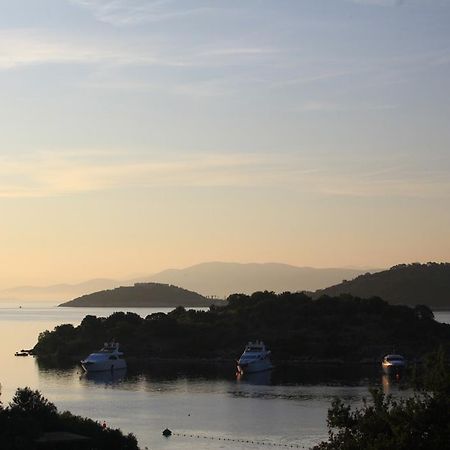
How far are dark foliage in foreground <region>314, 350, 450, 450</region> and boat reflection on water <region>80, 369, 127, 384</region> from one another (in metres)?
97.9

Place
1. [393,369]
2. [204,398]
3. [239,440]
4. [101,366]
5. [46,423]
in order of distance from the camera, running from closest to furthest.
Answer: [46,423] → [239,440] → [204,398] → [393,369] → [101,366]

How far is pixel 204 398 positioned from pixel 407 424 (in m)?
75.0

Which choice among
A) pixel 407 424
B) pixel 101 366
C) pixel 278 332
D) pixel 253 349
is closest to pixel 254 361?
pixel 253 349

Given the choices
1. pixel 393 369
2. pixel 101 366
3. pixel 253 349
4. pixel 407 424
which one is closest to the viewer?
pixel 407 424

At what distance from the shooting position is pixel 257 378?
137875 millimetres

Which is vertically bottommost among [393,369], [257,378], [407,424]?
[257,378]

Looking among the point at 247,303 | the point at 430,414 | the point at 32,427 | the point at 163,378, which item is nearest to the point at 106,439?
the point at 32,427

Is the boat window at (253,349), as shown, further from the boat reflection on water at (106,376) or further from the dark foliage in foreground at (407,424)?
the dark foliage in foreground at (407,424)

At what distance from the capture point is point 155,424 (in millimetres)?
86625

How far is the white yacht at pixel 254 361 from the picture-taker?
14625 cm

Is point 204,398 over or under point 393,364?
under

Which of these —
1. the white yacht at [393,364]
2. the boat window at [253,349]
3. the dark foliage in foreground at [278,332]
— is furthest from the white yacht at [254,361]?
the white yacht at [393,364]

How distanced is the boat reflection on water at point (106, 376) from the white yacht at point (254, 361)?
18447 mm

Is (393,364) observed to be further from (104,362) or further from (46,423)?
(46,423)
